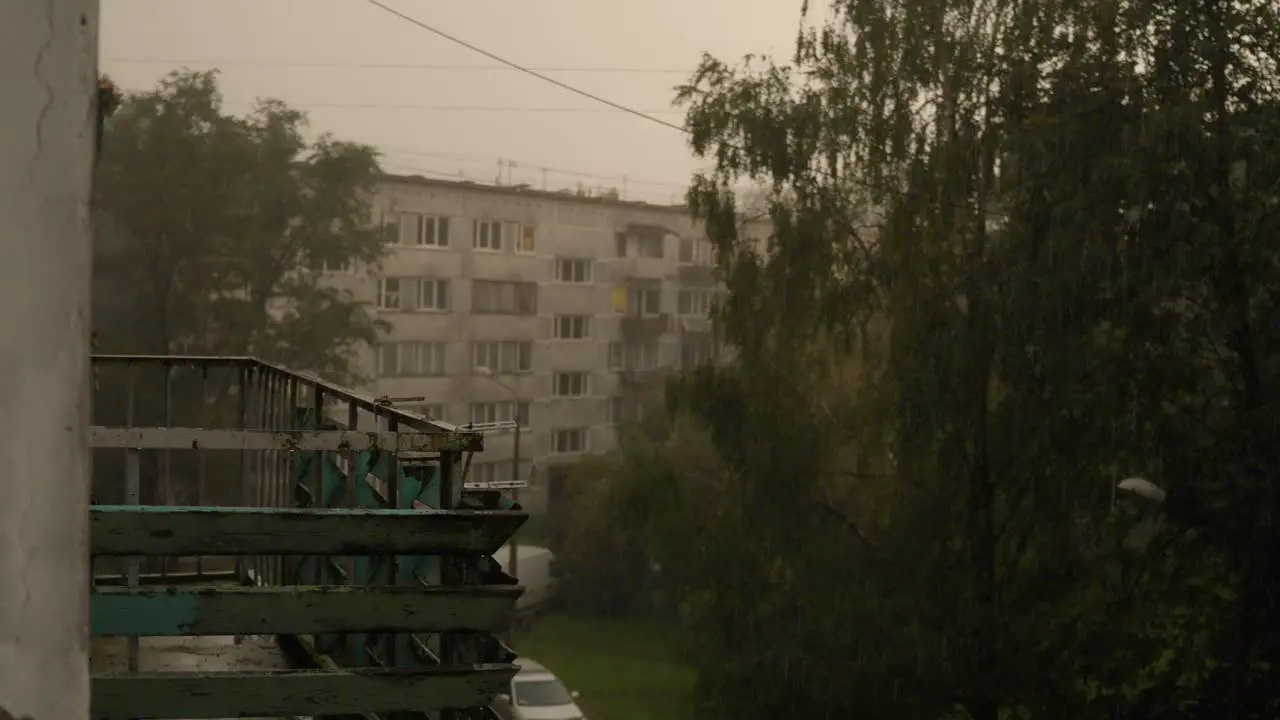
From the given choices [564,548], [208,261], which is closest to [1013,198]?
[208,261]

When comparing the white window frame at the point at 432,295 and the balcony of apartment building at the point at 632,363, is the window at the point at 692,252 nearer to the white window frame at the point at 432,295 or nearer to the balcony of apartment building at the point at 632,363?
the balcony of apartment building at the point at 632,363

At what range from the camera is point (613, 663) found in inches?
1559

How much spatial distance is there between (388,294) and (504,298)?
4.66 metres

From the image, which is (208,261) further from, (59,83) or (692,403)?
(59,83)

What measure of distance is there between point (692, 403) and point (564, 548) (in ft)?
79.3

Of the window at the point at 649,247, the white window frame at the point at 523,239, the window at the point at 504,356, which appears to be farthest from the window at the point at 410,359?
the window at the point at 649,247

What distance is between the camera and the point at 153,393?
126 ft

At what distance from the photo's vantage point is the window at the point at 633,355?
58.4 metres

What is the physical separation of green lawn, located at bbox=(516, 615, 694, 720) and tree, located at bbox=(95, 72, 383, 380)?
8544 millimetres

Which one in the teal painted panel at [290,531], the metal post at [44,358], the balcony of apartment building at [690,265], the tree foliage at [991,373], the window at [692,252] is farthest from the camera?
the window at [692,252]

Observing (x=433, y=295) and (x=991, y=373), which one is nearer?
(x=991, y=373)

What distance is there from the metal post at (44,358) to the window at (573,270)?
52235 millimetres

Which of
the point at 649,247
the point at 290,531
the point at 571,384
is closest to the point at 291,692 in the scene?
the point at 290,531

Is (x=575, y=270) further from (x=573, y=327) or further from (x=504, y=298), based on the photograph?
(x=504, y=298)
